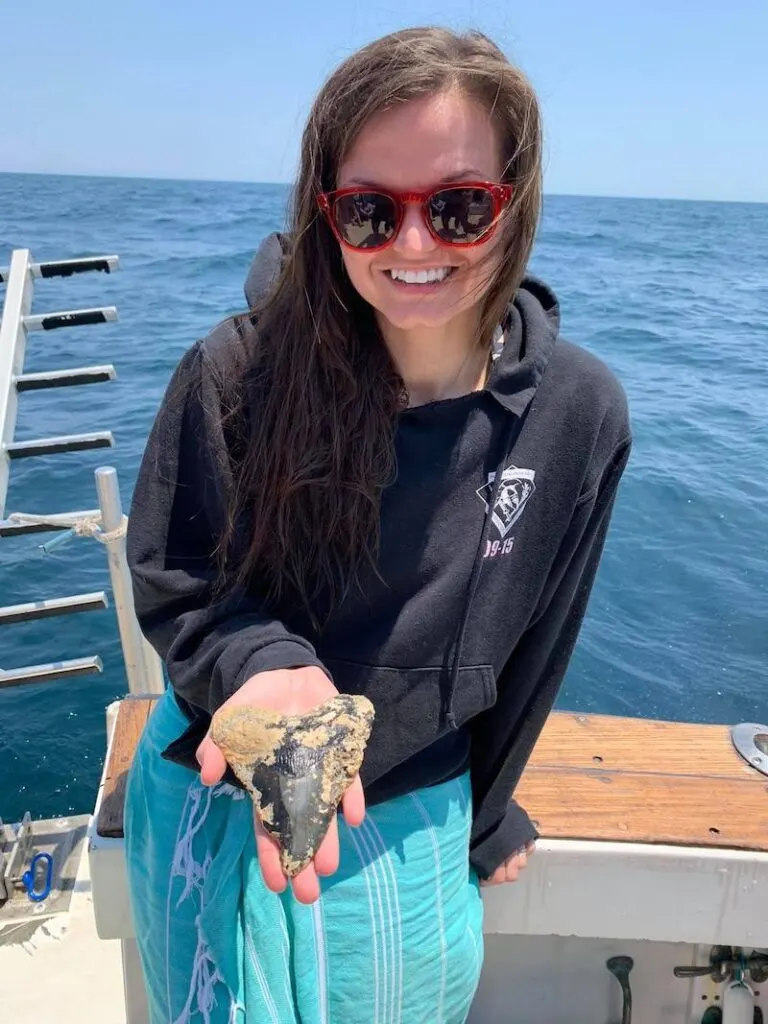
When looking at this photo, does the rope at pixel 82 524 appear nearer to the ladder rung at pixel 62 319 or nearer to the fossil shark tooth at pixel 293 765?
the ladder rung at pixel 62 319

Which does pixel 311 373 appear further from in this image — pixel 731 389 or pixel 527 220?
pixel 731 389

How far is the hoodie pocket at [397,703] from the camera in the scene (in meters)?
1.30

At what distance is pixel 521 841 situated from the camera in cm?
150

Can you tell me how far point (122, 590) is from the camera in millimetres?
2520

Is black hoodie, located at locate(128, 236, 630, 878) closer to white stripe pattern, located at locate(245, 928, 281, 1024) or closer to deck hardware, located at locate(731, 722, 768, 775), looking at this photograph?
white stripe pattern, located at locate(245, 928, 281, 1024)

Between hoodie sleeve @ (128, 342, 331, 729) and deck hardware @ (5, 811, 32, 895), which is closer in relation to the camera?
hoodie sleeve @ (128, 342, 331, 729)

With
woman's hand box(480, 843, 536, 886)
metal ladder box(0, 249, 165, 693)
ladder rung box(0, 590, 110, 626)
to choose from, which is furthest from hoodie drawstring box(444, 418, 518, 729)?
ladder rung box(0, 590, 110, 626)

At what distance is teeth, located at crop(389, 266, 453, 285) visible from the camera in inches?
47.1

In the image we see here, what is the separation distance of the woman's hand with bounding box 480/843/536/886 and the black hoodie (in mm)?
253

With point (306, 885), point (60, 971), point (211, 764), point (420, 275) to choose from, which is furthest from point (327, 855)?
point (60, 971)

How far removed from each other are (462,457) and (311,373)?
0.26 m

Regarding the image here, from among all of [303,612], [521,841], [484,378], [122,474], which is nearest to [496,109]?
[484,378]

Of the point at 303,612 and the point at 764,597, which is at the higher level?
the point at 303,612

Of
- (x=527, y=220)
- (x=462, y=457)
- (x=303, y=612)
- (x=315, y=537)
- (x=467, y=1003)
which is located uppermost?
(x=527, y=220)
